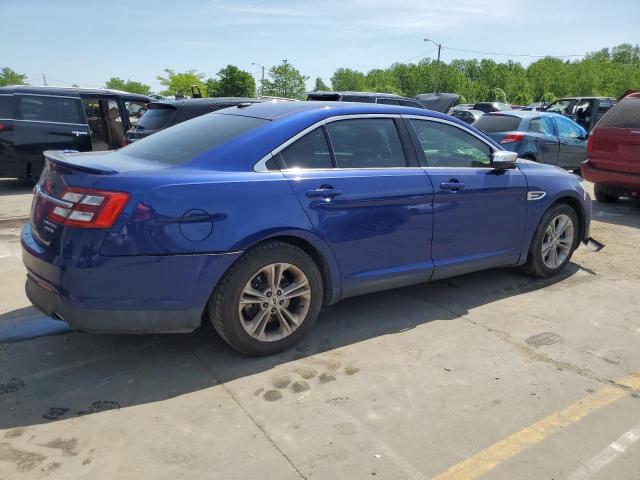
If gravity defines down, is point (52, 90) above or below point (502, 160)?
above

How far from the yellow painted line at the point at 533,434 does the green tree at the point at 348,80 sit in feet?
303

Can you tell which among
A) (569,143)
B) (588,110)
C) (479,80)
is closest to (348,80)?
(479,80)

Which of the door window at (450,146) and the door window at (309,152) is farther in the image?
the door window at (450,146)

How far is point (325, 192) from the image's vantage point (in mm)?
3592

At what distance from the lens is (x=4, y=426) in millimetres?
2756

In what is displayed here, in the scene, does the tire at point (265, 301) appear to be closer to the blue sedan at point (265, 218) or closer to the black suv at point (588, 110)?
the blue sedan at point (265, 218)

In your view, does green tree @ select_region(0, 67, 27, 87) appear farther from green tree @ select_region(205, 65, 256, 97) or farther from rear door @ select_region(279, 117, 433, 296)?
rear door @ select_region(279, 117, 433, 296)

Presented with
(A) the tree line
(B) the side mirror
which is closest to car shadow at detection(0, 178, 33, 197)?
(B) the side mirror

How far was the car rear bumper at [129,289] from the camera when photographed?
2998mm

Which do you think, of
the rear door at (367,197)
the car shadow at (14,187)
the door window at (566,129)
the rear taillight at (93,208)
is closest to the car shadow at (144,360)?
the rear door at (367,197)

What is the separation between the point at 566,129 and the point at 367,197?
30.7ft

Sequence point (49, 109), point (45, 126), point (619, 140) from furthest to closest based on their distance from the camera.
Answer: point (49, 109)
point (45, 126)
point (619, 140)

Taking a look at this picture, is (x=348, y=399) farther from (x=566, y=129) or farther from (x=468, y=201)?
(x=566, y=129)

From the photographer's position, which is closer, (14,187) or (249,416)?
(249,416)
